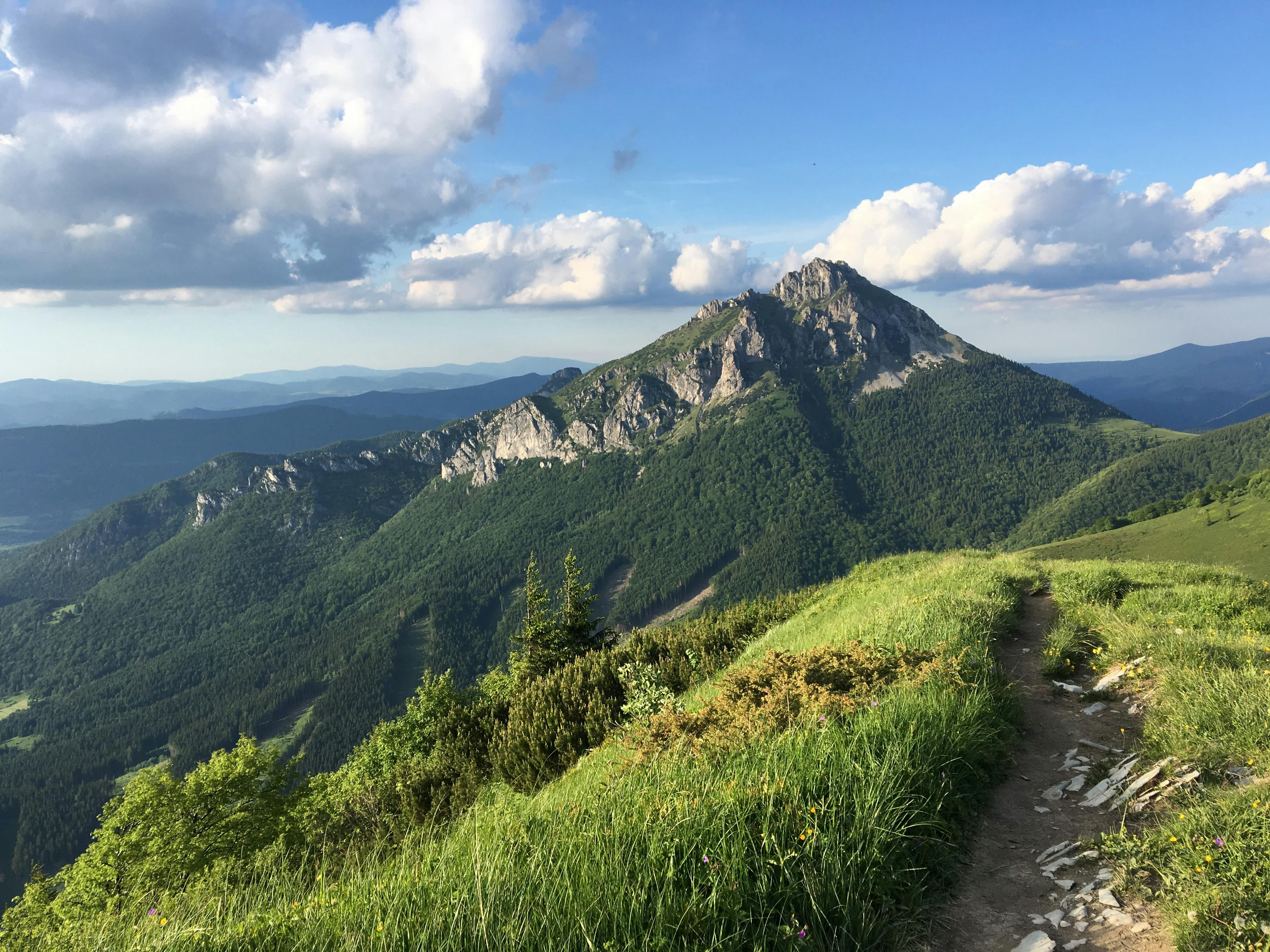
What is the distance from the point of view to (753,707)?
6652 millimetres

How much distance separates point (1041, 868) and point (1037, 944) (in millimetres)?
1181

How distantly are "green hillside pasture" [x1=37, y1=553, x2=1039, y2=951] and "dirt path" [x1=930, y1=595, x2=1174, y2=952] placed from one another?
22cm

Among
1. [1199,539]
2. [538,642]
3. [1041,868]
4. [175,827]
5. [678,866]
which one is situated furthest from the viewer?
[1199,539]

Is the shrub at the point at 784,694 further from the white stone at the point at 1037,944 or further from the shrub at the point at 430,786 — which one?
the shrub at the point at 430,786

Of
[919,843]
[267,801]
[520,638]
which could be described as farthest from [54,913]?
[919,843]

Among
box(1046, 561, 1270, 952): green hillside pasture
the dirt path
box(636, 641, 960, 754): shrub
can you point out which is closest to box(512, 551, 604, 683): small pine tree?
box(636, 641, 960, 754): shrub

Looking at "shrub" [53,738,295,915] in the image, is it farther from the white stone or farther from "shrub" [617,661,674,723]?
the white stone

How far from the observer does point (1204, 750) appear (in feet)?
18.1

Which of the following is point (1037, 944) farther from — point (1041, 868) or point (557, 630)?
point (557, 630)

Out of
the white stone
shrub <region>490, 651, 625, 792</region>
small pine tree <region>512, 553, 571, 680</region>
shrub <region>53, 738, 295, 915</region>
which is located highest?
the white stone

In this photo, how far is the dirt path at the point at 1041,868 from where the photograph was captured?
3.88 m

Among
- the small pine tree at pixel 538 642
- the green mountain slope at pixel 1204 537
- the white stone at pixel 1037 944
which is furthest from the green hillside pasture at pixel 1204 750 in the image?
the green mountain slope at pixel 1204 537

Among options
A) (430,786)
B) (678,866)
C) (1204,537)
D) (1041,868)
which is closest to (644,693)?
(430,786)

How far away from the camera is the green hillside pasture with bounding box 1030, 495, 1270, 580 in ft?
377
